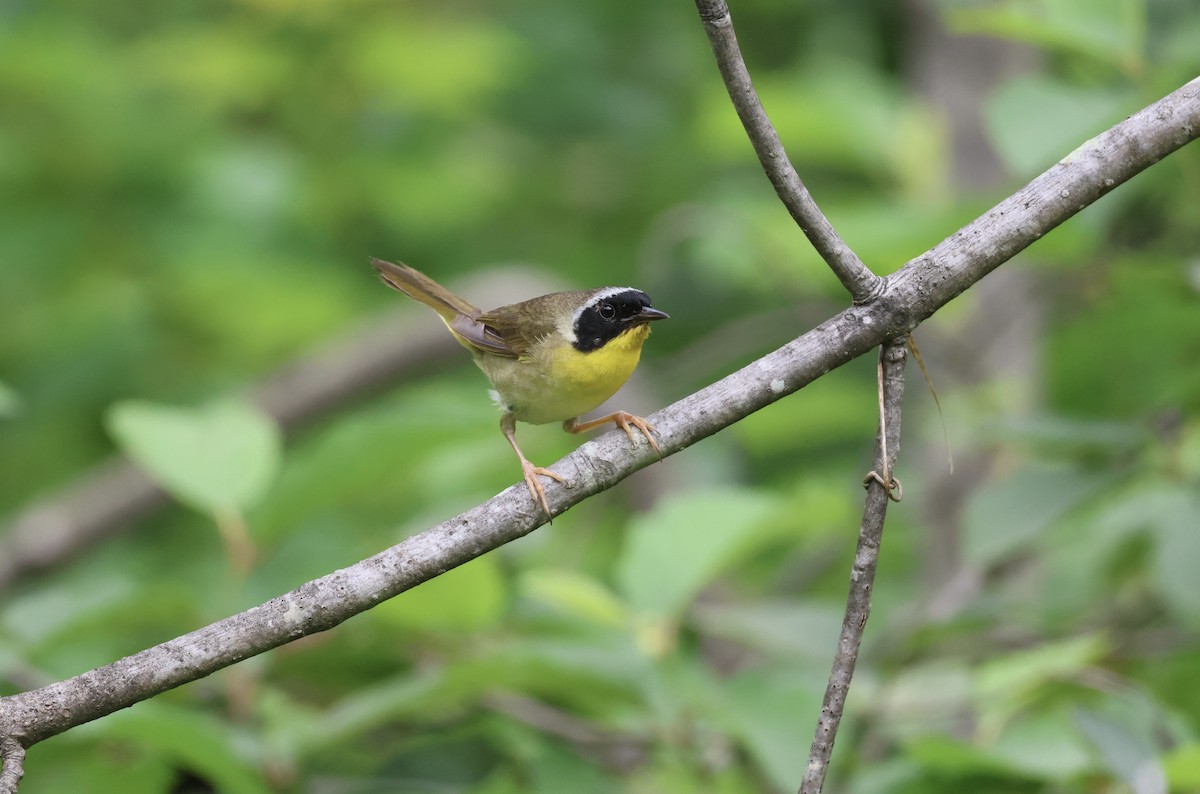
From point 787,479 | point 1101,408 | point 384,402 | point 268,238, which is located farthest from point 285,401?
point 1101,408

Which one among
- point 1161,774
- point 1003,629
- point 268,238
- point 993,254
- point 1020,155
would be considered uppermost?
point 268,238

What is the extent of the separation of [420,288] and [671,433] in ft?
6.14

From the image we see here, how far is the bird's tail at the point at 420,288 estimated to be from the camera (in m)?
3.71

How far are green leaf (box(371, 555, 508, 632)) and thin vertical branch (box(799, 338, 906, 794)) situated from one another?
4.00ft

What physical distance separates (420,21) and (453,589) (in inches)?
234

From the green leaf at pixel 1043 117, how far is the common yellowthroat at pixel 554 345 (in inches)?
40.6

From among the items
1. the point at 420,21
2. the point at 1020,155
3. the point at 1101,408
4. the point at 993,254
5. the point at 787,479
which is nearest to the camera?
the point at 993,254

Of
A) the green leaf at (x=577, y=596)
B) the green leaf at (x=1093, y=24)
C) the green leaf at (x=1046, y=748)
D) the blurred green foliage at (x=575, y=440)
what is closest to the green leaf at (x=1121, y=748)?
the blurred green foliage at (x=575, y=440)

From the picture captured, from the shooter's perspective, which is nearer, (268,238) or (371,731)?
(371,731)

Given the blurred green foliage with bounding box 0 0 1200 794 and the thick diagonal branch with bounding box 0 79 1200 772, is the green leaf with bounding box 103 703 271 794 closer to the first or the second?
the blurred green foliage with bounding box 0 0 1200 794

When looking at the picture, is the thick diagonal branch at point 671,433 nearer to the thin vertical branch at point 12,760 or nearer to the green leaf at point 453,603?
the thin vertical branch at point 12,760

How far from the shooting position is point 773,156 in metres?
1.88

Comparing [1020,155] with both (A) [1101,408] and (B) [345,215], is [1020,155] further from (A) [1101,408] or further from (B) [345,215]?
(B) [345,215]

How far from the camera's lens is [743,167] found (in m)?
9.38
